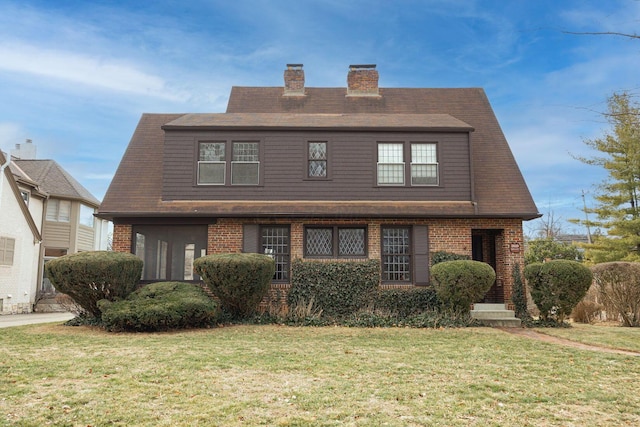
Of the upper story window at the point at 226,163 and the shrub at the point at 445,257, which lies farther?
the upper story window at the point at 226,163

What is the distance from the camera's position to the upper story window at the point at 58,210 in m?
22.8

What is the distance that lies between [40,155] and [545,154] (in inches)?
1081

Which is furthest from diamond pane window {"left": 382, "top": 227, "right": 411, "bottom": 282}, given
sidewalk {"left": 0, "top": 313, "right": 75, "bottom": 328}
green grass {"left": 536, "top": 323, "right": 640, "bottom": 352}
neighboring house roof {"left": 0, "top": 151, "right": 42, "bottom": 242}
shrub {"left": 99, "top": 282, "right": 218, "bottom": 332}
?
neighboring house roof {"left": 0, "top": 151, "right": 42, "bottom": 242}

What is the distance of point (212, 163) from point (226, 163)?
16.8 inches

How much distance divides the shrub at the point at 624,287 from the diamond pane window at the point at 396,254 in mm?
5384

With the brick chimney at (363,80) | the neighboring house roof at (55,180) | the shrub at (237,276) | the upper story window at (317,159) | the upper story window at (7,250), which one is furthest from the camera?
the neighboring house roof at (55,180)

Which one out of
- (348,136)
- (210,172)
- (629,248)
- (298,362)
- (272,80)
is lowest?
(298,362)

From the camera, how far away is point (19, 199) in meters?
19.0

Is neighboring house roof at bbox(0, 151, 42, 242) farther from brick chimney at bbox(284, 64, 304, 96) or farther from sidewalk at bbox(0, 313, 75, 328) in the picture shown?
brick chimney at bbox(284, 64, 304, 96)

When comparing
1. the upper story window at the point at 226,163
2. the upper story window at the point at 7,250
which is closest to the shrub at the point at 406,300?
the upper story window at the point at 226,163

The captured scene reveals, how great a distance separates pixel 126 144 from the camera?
15664mm

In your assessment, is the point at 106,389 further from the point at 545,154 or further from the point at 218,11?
the point at 545,154

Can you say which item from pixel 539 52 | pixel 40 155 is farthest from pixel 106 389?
pixel 40 155

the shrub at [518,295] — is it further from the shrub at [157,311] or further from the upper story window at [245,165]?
the shrub at [157,311]
